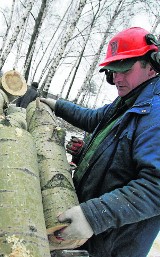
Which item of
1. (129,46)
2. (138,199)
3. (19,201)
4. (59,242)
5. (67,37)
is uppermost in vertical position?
(67,37)

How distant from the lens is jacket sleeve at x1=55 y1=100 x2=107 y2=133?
2.46 meters

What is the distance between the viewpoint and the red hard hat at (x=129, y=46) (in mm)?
1635

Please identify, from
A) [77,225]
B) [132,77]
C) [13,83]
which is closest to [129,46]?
[132,77]

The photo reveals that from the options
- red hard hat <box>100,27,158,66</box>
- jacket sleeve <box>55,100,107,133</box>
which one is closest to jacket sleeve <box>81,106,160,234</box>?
red hard hat <box>100,27,158,66</box>

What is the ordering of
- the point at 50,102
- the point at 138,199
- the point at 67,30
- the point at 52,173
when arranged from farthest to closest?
the point at 67,30
the point at 50,102
the point at 52,173
the point at 138,199

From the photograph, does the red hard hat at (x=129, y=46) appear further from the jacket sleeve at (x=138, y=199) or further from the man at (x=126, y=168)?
the jacket sleeve at (x=138, y=199)

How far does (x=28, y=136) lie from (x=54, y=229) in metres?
0.65

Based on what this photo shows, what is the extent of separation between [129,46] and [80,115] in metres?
1.00

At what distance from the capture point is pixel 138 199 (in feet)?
4.29

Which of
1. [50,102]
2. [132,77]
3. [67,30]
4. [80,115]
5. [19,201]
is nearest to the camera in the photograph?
[19,201]

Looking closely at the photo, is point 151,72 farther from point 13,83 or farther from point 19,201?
point 13,83

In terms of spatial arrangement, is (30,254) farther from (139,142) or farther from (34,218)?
(139,142)

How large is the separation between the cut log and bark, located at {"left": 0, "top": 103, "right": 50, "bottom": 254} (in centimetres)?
289

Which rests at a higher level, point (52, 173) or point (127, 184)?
point (127, 184)
